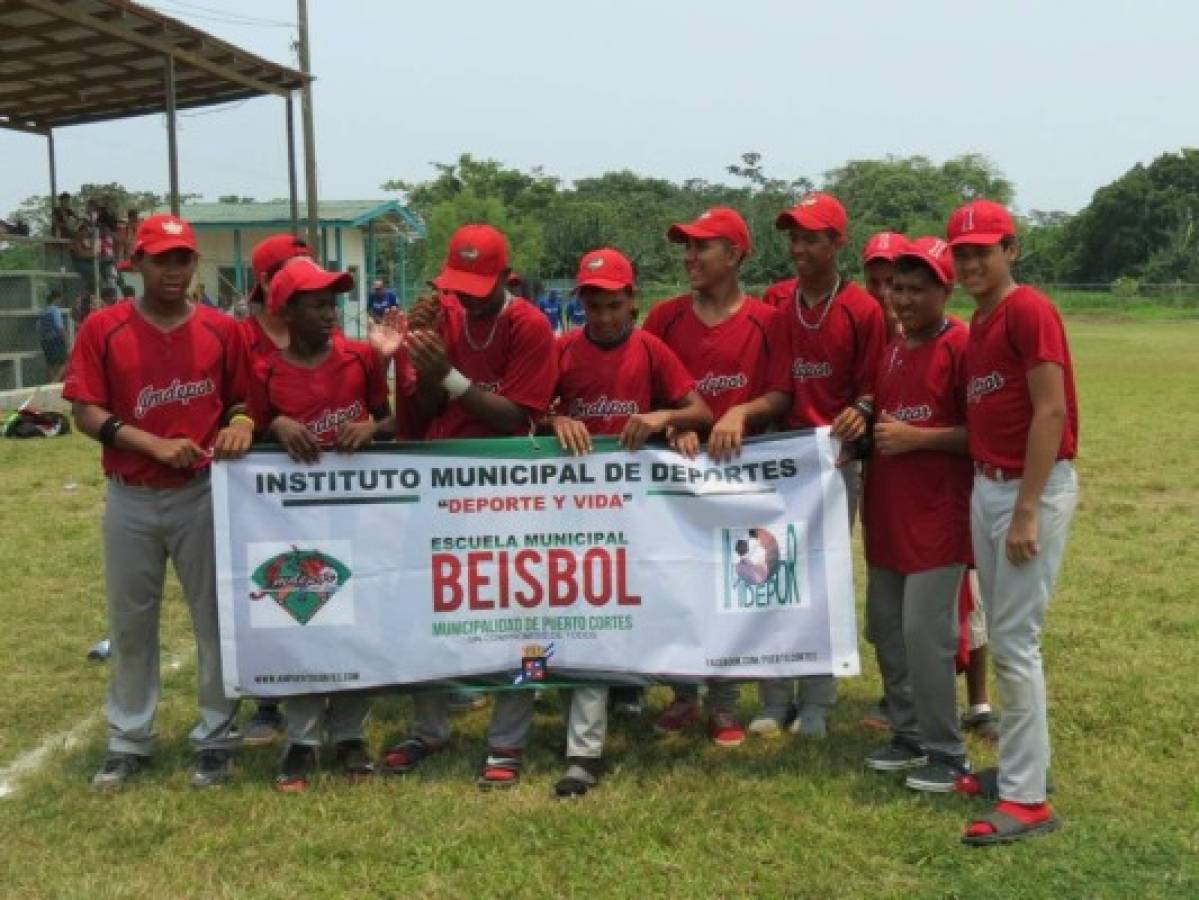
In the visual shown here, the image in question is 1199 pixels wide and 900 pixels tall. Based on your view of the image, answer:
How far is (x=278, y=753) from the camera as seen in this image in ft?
16.2

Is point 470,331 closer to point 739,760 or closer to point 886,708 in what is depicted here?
point 739,760

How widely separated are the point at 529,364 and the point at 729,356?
878 mm

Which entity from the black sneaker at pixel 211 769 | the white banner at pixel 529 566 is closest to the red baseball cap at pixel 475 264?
the white banner at pixel 529 566

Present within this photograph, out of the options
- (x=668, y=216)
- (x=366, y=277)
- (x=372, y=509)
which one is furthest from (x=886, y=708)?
(x=668, y=216)

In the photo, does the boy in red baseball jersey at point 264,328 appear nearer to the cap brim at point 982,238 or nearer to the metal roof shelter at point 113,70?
the cap brim at point 982,238

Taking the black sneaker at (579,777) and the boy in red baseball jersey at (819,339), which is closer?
the black sneaker at (579,777)

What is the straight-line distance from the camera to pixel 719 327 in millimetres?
4945

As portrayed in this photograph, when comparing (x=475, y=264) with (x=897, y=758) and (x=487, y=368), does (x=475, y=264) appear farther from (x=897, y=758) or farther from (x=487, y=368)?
(x=897, y=758)

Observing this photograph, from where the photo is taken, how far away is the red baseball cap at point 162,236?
4.38m

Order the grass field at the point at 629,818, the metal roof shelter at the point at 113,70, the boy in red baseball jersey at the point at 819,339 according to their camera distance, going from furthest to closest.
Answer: the metal roof shelter at the point at 113,70, the boy in red baseball jersey at the point at 819,339, the grass field at the point at 629,818

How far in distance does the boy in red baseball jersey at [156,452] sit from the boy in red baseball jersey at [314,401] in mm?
147

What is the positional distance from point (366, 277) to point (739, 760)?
38.5 m

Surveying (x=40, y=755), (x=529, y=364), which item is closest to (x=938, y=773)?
(x=529, y=364)

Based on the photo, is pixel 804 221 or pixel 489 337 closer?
pixel 489 337
